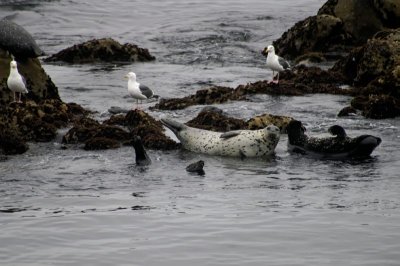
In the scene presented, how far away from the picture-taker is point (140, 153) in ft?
46.3

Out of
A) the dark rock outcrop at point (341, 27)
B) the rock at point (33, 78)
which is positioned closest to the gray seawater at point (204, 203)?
the rock at point (33, 78)

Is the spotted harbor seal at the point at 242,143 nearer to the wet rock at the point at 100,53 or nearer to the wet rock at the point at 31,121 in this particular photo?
the wet rock at the point at 31,121

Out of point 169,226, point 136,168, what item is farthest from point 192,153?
point 169,226

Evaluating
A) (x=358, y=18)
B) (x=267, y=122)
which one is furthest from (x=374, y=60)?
(x=358, y=18)

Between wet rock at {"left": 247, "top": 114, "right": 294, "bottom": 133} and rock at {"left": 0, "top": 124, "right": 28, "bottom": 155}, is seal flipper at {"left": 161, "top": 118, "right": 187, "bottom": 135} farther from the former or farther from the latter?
rock at {"left": 0, "top": 124, "right": 28, "bottom": 155}

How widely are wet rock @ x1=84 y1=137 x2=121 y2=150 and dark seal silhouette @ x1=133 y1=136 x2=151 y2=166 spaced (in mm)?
1339

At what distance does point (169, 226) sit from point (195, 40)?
18.3 metres

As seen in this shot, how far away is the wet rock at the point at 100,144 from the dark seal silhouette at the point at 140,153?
134cm

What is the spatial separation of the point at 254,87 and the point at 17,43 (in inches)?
199

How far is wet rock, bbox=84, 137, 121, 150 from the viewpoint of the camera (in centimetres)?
1535

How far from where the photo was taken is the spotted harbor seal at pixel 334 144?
14344 millimetres

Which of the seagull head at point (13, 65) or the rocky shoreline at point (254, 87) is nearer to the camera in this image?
the rocky shoreline at point (254, 87)

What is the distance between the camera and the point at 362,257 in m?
9.83

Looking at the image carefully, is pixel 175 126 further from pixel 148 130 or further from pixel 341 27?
pixel 341 27
